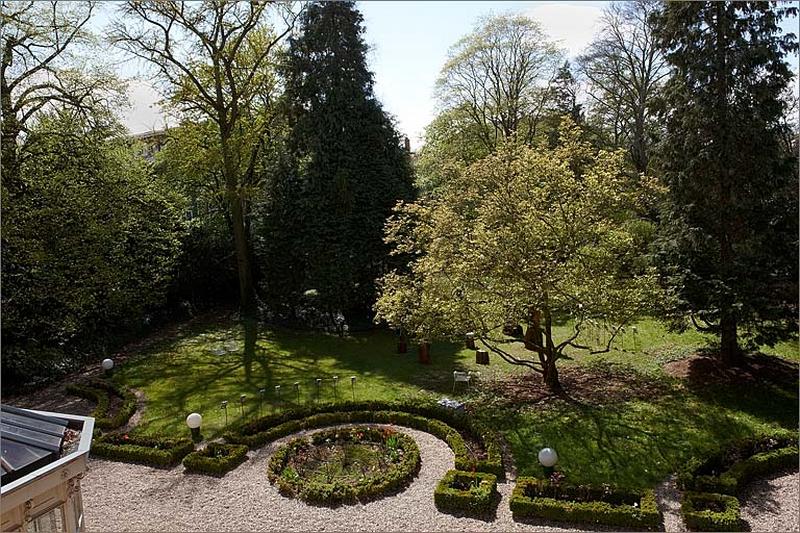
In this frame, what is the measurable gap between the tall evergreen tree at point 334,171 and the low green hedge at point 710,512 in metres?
14.4

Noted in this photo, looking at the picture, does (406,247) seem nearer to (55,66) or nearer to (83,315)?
(83,315)

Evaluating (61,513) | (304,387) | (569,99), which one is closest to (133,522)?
(61,513)

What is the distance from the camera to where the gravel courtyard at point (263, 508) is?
9492mm

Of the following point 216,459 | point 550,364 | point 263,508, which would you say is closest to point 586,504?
point 263,508

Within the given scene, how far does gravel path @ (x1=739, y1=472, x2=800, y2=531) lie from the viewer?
Answer: 30.1 ft

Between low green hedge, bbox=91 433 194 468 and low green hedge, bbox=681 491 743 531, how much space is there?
31.8 ft

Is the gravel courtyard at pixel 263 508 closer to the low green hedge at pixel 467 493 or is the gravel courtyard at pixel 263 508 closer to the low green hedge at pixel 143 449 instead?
the low green hedge at pixel 467 493

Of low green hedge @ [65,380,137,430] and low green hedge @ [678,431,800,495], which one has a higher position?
low green hedge @ [65,380,137,430]

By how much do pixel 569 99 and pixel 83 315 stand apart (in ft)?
76.4

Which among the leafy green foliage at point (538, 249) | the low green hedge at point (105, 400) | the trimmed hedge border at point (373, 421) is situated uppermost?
the leafy green foliage at point (538, 249)

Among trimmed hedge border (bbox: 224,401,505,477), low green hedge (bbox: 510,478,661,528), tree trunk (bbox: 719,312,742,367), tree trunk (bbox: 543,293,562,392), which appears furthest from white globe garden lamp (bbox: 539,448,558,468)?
tree trunk (bbox: 719,312,742,367)

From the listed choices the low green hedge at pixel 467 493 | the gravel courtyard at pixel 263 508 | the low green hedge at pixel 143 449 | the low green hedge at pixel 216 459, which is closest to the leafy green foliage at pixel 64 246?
the low green hedge at pixel 143 449

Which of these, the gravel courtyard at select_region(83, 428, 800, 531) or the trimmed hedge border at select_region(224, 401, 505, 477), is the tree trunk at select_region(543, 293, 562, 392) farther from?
the gravel courtyard at select_region(83, 428, 800, 531)

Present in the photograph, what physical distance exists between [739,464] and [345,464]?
24.7 ft
